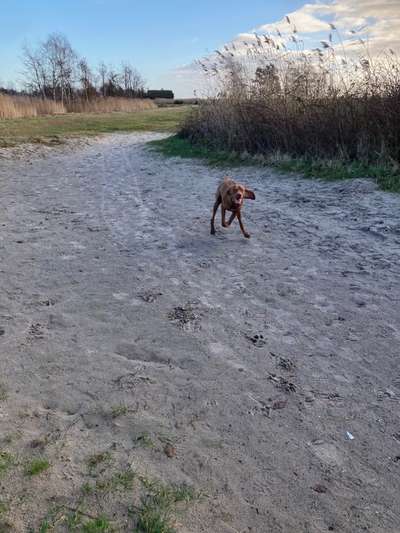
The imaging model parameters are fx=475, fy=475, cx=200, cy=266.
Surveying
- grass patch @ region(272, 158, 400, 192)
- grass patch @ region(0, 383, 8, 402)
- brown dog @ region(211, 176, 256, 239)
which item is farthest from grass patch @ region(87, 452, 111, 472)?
grass patch @ region(272, 158, 400, 192)

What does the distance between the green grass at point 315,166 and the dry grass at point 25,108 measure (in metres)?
15.4

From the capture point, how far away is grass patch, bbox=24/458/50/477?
7.35 ft

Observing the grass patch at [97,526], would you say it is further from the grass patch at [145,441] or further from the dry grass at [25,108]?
the dry grass at [25,108]

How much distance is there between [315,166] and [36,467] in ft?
A: 27.4

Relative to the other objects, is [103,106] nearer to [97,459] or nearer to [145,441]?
[145,441]

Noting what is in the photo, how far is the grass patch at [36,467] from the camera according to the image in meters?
2.24

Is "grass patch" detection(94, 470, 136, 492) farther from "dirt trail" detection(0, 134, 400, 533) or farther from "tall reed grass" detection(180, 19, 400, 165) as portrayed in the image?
"tall reed grass" detection(180, 19, 400, 165)

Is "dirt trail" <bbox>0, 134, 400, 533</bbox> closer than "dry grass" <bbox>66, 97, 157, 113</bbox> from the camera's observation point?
Yes

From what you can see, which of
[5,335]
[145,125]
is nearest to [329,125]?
[5,335]

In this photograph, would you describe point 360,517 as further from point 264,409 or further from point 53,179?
point 53,179

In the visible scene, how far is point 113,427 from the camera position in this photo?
2.61 metres

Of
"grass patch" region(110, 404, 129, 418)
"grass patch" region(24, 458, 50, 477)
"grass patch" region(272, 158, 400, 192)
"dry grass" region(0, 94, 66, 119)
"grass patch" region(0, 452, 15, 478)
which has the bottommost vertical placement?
"grass patch" region(110, 404, 129, 418)

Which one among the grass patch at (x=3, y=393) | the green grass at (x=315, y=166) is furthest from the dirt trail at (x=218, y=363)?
the green grass at (x=315, y=166)

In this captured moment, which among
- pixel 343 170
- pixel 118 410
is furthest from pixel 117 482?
pixel 343 170
